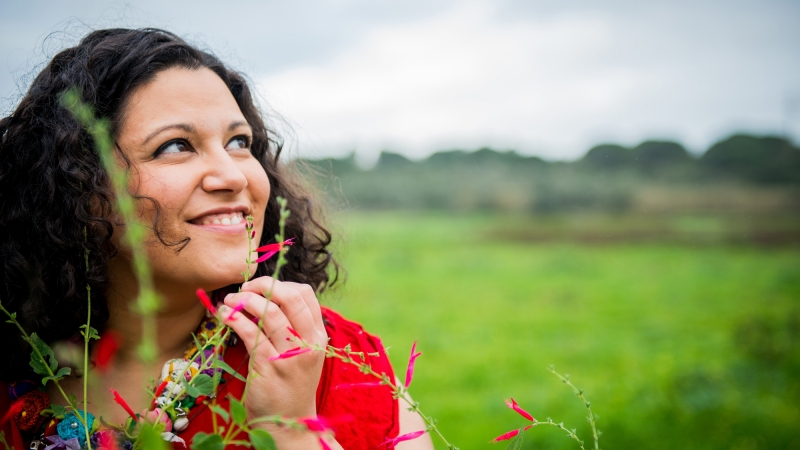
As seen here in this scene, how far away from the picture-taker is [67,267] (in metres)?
1.62

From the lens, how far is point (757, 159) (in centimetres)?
1606

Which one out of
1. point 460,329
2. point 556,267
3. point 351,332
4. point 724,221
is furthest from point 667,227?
point 351,332

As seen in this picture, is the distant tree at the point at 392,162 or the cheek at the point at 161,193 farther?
the distant tree at the point at 392,162

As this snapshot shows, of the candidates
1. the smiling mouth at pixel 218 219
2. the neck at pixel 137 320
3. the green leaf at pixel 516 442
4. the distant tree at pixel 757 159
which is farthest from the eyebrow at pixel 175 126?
the distant tree at pixel 757 159

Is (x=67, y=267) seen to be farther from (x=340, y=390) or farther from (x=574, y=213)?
(x=574, y=213)

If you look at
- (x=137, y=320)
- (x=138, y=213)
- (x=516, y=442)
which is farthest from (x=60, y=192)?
(x=516, y=442)

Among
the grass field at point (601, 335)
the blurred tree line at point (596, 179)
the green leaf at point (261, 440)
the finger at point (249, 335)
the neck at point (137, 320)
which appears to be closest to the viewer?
the green leaf at point (261, 440)

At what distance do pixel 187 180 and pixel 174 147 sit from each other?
0.42 feet

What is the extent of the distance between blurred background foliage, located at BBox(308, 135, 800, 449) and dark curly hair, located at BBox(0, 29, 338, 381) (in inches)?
41.1

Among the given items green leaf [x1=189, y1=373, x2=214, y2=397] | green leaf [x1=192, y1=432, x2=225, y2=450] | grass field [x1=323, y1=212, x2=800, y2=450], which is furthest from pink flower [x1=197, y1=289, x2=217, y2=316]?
grass field [x1=323, y1=212, x2=800, y2=450]

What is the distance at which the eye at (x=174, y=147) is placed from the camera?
159cm

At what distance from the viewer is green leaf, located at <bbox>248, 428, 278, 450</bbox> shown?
0.64 meters

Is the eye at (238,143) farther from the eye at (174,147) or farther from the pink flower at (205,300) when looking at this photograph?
the pink flower at (205,300)

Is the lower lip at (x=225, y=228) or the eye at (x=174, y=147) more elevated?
the eye at (x=174, y=147)
